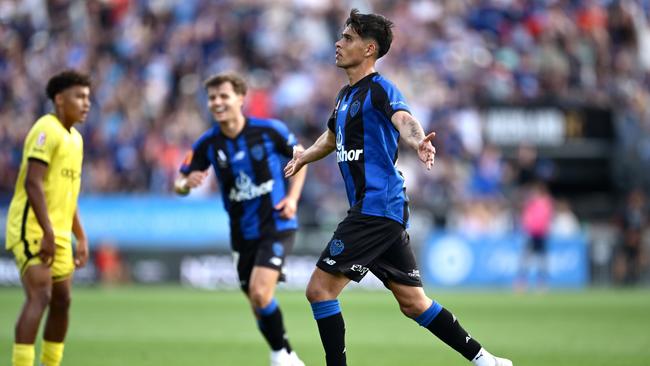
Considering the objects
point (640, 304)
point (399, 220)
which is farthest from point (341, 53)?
point (640, 304)

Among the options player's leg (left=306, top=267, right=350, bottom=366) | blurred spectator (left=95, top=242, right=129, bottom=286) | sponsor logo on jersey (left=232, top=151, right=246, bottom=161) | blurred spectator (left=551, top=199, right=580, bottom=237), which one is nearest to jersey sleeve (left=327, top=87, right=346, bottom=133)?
player's leg (left=306, top=267, right=350, bottom=366)

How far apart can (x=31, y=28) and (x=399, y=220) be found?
78.4 ft

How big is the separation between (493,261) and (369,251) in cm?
1661

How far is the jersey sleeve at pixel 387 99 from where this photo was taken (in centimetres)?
793

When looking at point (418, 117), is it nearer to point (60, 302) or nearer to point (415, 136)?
point (60, 302)

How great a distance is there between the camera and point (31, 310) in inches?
337

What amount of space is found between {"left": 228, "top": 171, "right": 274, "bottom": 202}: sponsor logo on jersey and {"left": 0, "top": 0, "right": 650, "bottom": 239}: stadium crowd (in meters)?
12.7

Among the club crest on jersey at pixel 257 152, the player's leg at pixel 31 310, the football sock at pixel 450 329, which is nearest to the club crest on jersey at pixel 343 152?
the football sock at pixel 450 329

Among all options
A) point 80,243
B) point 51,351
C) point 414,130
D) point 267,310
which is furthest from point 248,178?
point 414,130

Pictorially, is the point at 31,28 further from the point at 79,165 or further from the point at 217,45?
the point at 79,165

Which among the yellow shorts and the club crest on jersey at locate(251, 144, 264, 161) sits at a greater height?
the club crest on jersey at locate(251, 144, 264, 161)

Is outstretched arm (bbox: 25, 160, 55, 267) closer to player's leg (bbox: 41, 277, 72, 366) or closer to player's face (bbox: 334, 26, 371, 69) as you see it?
player's leg (bbox: 41, 277, 72, 366)

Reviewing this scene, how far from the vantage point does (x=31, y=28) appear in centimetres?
2992

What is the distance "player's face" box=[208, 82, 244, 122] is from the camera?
10961mm
